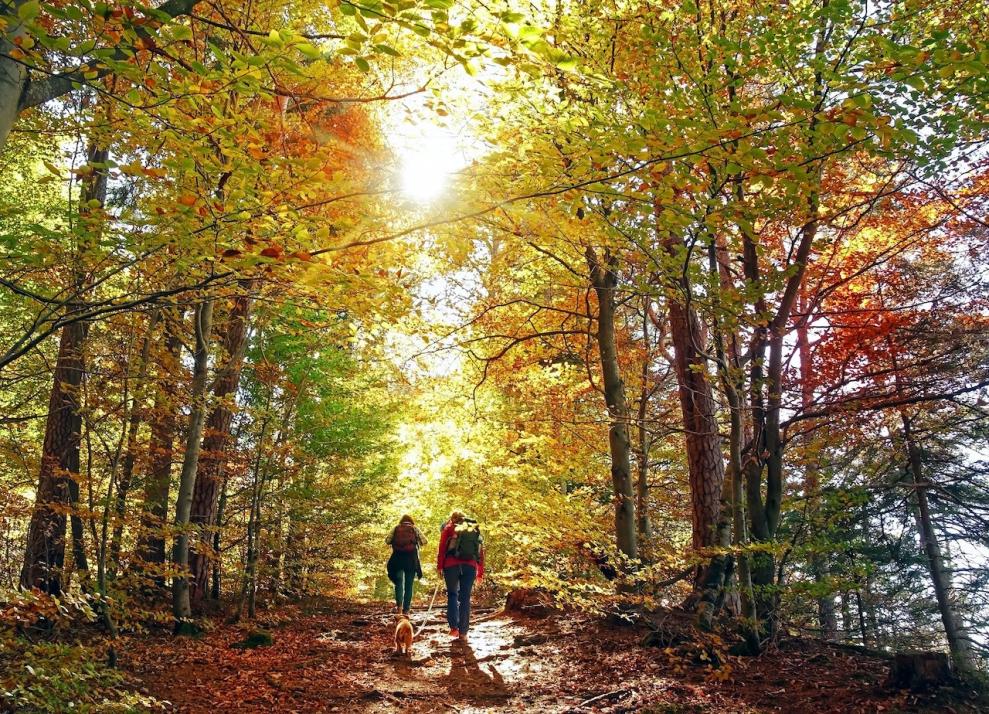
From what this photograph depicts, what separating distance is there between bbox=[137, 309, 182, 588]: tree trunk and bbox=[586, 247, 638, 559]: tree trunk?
5.53 meters

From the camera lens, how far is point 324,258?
4035mm

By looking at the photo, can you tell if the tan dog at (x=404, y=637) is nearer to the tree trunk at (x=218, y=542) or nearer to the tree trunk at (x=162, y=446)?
the tree trunk at (x=162, y=446)

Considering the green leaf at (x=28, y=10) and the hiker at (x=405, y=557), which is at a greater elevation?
the green leaf at (x=28, y=10)

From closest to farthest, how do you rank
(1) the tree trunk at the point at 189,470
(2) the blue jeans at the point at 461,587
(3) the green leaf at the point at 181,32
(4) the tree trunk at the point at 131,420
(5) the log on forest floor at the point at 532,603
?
1. (3) the green leaf at the point at 181,32
2. (4) the tree trunk at the point at 131,420
3. (1) the tree trunk at the point at 189,470
4. (2) the blue jeans at the point at 461,587
5. (5) the log on forest floor at the point at 532,603

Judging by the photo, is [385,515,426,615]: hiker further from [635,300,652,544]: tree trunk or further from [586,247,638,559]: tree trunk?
[635,300,652,544]: tree trunk

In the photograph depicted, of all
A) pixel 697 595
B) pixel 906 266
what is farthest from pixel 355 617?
pixel 906 266

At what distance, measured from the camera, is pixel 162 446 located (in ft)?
33.2

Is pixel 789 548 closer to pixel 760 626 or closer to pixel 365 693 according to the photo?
pixel 760 626

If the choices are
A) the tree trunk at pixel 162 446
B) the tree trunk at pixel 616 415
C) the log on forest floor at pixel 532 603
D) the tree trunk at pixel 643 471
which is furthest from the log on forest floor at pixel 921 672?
the tree trunk at pixel 162 446

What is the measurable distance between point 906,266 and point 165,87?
11.9 metres

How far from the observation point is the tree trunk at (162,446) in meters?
7.79

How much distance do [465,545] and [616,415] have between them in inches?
113

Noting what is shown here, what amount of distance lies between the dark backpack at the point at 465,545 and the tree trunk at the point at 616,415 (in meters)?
1.97

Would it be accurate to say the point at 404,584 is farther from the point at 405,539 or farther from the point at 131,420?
the point at 131,420
